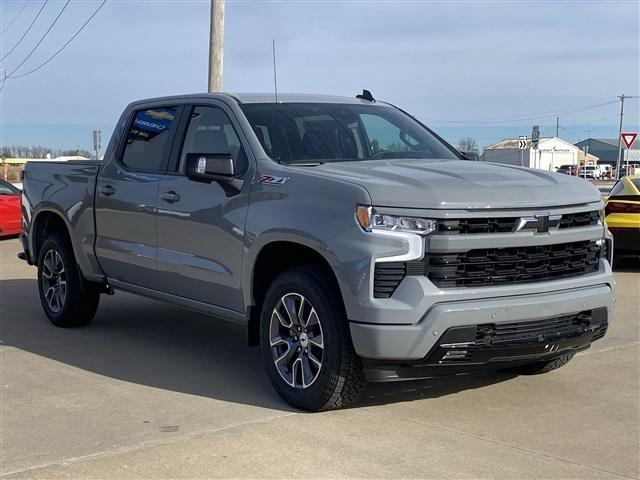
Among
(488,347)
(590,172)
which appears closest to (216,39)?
(488,347)

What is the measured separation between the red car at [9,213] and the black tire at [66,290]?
9009mm

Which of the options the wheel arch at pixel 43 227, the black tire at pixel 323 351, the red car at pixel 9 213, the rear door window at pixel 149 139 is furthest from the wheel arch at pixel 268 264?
the red car at pixel 9 213

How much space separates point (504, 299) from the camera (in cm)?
501

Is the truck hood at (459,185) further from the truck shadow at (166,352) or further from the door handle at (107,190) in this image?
the door handle at (107,190)

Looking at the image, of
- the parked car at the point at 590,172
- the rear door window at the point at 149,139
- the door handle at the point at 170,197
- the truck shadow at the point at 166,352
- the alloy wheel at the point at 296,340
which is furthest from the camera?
the parked car at the point at 590,172

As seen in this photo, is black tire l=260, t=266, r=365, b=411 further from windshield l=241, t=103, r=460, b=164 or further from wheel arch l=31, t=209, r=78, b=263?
wheel arch l=31, t=209, r=78, b=263

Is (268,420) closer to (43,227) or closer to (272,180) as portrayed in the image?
(272,180)

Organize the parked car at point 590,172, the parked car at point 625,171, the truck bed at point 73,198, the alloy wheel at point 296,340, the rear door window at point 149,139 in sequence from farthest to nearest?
the parked car at point 590,172 → the parked car at point 625,171 → the truck bed at point 73,198 → the rear door window at point 149,139 → the alloy wheel at point 296,340

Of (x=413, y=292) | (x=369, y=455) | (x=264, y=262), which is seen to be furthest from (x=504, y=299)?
(x=264, y=262)

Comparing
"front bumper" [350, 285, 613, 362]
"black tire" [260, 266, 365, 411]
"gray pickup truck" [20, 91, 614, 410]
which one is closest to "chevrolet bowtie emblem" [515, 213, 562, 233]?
"gray pickup truck" [20, 91, 614, 410]

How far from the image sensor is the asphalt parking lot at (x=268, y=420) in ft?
14.6

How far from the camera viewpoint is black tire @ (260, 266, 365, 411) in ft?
16.8

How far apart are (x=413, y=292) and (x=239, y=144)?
192 cm

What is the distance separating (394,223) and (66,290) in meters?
4.13
